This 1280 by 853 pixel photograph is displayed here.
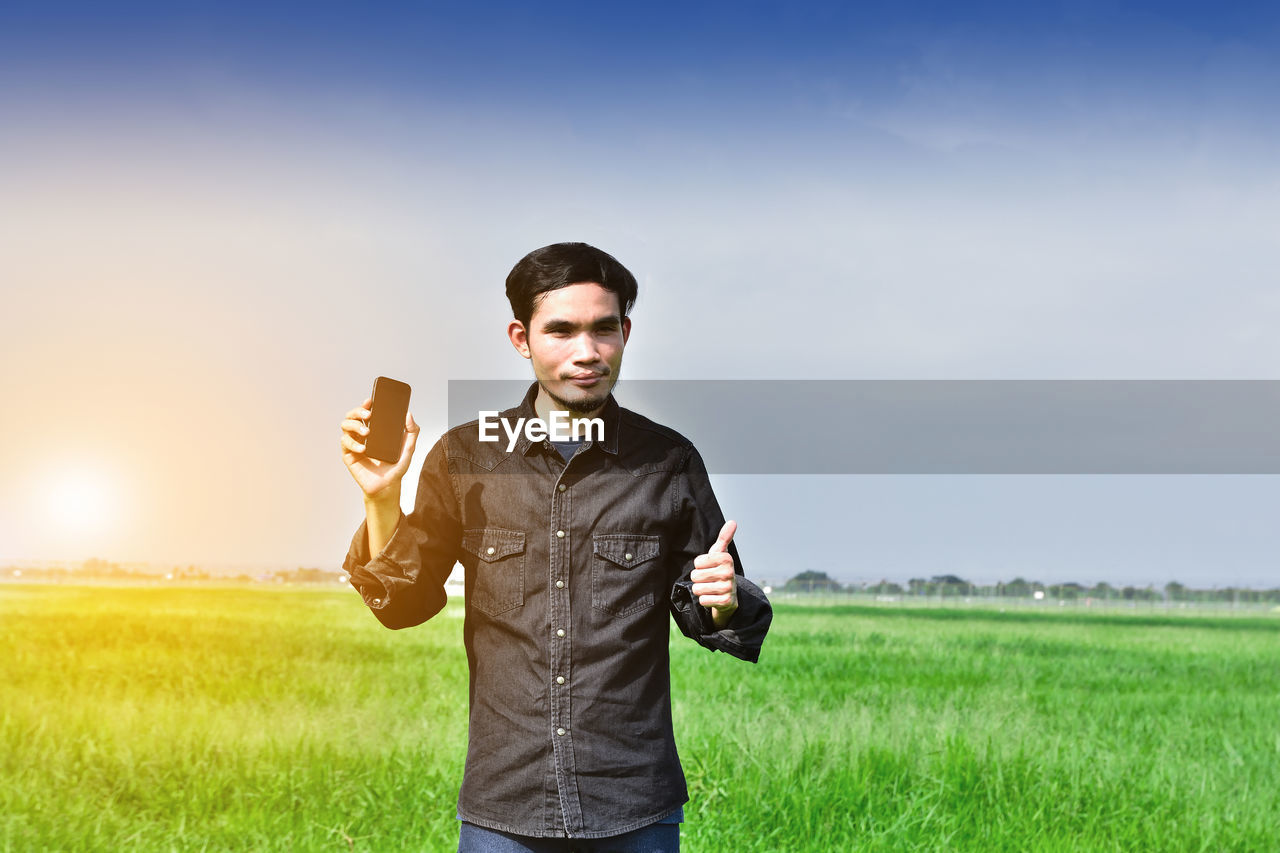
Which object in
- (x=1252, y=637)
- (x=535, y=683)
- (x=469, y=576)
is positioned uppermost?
(x=469, y=576)

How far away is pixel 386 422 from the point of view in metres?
2.72

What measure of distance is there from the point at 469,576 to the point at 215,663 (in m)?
8.98

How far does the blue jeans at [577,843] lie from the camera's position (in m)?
2.57

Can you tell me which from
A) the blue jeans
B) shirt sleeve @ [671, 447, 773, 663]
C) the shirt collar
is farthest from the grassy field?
the shirt collar

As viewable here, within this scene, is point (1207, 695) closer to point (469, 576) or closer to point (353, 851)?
point (353, 851)

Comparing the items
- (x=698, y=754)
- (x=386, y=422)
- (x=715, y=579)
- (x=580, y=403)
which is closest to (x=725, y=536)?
(x=715, y=579)

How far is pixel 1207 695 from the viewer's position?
1255 cm

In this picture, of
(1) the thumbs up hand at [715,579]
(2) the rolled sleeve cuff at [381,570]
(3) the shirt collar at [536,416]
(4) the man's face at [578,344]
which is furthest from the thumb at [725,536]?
(2) the rolled sleeve cuff at [381,570]

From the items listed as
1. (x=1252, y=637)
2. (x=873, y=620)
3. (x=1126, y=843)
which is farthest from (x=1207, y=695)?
(x=1252, y=637)

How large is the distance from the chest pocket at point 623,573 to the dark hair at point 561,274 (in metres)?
0.64

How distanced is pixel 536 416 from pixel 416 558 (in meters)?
0.52

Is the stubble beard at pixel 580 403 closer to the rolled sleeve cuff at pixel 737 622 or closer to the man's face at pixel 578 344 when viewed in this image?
the man's face at pixel 578 344

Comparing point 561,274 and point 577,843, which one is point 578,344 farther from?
point 577,843

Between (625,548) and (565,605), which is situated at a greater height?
(625,548)
